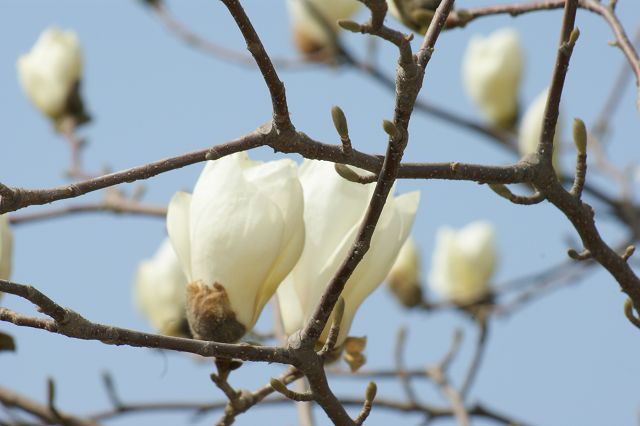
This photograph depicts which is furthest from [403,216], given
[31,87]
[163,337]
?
[31,87]

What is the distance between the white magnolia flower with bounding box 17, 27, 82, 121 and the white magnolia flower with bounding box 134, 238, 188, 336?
0.33 m

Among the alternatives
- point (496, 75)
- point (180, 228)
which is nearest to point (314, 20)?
point (496, 75)

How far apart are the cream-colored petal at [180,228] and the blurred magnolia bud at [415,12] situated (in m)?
0.33

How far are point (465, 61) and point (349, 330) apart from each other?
2.05m

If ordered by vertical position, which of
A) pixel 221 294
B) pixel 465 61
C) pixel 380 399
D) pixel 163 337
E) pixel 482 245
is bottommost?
pixel 163 337

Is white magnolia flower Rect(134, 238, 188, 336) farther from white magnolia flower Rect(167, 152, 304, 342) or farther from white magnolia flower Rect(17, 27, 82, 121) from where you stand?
white magnolia flower Rect(167, 152, 304, 342)

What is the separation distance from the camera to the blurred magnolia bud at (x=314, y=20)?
2.50 metres

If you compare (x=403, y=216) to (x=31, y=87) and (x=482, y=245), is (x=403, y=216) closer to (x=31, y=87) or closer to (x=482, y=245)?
(x=31, y=87)

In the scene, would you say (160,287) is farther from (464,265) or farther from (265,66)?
(265,66)

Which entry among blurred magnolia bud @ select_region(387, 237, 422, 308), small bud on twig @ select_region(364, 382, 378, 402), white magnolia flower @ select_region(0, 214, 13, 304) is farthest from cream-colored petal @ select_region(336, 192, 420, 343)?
blurred magnolia bud @ select_region(387, 237, 422, 308)

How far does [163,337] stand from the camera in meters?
0.62

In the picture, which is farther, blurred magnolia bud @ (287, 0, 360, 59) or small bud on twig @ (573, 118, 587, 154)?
blurred magnolia bud @ (287, 0, 360, 59)

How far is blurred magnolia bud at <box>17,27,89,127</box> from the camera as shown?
6.57 ft

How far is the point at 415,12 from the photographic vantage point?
1039 mm
